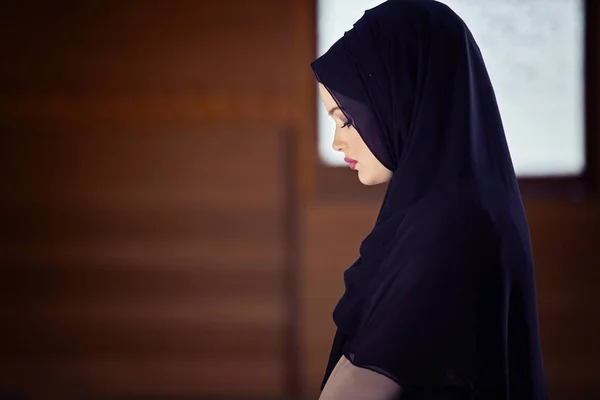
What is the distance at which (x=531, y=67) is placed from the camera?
267 centimetres

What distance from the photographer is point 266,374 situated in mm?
2760

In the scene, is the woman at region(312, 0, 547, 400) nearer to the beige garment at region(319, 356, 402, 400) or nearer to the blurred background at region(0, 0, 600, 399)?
the beige garment at region(319, 356, 402, 400)

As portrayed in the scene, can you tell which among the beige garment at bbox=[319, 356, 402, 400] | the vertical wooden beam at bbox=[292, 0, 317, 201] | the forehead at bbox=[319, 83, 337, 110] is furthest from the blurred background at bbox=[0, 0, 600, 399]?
the beige garment at bbox=[319, 356, 402, 400]

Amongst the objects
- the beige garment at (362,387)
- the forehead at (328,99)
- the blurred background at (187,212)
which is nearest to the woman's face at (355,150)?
the forehead at (328,99)

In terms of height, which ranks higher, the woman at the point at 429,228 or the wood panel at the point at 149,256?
the woman at the point at 429,228

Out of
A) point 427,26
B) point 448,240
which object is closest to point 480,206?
point 448,240

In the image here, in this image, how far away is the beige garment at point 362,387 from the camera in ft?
2.08

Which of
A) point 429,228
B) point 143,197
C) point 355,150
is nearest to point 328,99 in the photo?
point 355,150

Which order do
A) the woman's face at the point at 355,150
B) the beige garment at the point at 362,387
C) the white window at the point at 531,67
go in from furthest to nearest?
the white window at the point at 531,67 → the woman's face at the point at 355,150 → the beige garment at the point at 362,387

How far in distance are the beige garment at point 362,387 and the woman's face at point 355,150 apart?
0.24m

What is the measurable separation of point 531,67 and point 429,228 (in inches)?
88.4

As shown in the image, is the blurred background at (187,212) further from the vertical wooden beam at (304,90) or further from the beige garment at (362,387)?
the beige garment at (362,387)

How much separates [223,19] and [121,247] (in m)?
1.02

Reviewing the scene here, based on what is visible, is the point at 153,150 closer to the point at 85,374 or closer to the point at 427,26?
the point at 85,374
